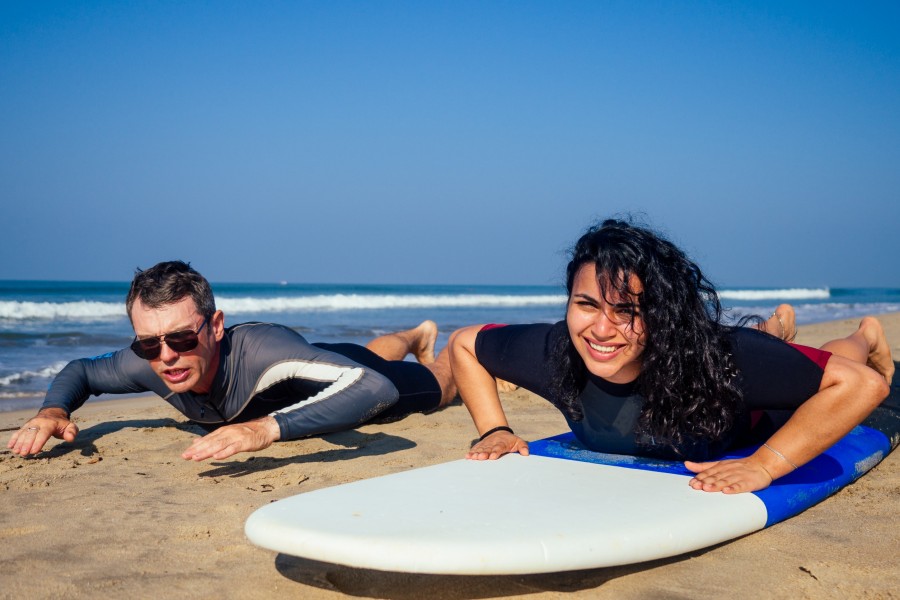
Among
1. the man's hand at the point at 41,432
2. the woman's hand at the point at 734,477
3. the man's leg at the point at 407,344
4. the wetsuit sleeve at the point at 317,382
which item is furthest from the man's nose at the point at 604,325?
the man's leg at the point at 407,344

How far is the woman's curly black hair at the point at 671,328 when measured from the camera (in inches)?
112

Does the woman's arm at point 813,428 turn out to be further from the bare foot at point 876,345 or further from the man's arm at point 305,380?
the bare foot at point 876,345

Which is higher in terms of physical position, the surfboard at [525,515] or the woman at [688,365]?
the woman at [688,365]

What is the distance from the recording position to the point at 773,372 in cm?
289

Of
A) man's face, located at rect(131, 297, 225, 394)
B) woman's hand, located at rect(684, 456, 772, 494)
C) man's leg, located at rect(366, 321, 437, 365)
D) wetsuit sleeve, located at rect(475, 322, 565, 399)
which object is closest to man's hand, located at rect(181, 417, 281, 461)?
man's face, located at rect(131, 297, 225, 394)

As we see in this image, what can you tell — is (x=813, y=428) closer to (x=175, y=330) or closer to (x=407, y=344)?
(x=175, y=330)

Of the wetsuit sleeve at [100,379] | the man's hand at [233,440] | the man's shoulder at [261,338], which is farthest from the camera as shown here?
the wetsuit sleeve at [100,379]

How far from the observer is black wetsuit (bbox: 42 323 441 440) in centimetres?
398

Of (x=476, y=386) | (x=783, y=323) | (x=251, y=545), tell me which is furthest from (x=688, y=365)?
(x=783, y=323)

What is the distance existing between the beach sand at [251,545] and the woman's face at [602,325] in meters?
0.72

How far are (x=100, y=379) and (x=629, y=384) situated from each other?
3.14 m

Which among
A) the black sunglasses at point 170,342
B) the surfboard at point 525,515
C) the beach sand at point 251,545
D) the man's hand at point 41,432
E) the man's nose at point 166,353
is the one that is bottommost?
the beach sand at point 251,545

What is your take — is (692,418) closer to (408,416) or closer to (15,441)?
(408,416)

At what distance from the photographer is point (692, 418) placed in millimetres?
3021
